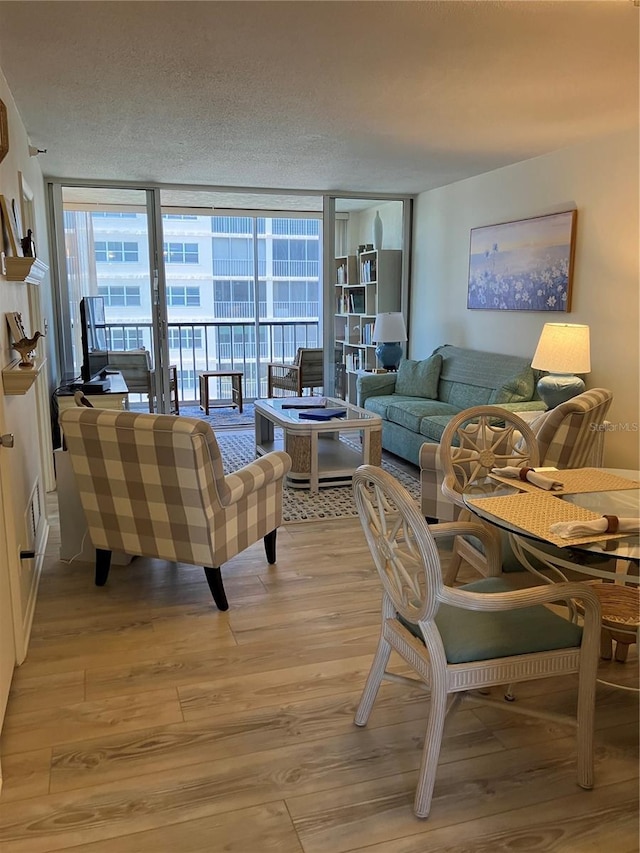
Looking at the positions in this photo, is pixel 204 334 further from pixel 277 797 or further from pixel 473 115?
pixel 277 797

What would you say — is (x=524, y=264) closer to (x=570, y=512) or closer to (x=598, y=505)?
(x=598, y=505)

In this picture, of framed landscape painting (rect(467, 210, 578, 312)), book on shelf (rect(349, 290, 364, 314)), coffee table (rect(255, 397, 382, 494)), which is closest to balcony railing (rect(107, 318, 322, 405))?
book on shelf (rect(349, 290, 364, 314))

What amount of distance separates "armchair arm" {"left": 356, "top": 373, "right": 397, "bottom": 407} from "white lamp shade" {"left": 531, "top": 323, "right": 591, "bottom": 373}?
201 centimetres

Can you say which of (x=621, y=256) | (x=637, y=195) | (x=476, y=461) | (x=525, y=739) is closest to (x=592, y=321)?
(x=621, y=256)

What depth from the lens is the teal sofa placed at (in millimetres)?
4715

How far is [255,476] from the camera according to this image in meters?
3.02

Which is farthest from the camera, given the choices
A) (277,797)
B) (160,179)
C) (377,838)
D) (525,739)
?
(160,179)

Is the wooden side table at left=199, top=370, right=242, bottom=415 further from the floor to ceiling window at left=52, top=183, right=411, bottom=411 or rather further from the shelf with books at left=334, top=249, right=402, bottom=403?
the shelf with books at left=334, top=249, right=402, bottom=403

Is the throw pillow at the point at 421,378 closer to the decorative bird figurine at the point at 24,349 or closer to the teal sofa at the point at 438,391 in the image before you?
the teal sofa at the point at 438,391

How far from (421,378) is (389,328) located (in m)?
0.84

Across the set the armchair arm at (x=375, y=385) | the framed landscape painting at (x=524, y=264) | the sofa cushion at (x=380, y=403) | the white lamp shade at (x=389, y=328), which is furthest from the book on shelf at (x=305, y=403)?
the framed landscape painting at (x=524, y=264)

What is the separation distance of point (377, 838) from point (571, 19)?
2.81 m

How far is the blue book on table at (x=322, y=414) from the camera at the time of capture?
15.2ft

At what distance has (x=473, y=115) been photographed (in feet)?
12.4
